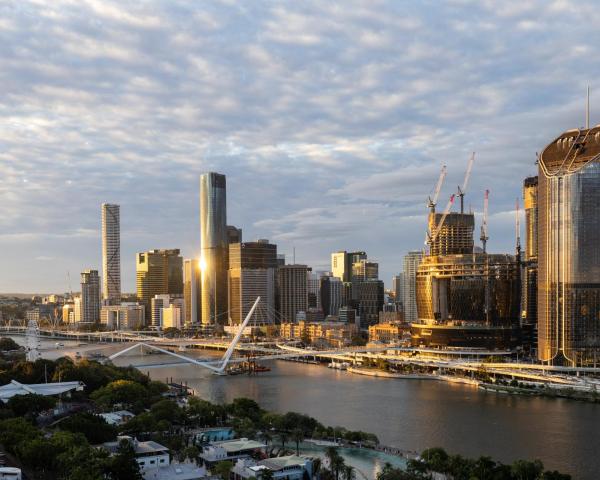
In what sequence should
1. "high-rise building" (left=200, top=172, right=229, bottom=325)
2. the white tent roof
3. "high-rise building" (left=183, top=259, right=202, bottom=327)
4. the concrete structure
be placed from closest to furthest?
the white tent roof < "high-rise building" (left=200, top=172, right=229, bottom=325) < "high-rise building" (left=183, top=259, right=202, bottom=327) < the concrete structure

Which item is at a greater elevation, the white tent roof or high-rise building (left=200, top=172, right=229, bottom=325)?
high-rise building (left=200, top=172, right=229, bottom=325)

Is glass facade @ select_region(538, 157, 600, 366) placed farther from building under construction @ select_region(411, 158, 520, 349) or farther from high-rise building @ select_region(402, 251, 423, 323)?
high-rise building @ select_region(402, 251, 423, 323)

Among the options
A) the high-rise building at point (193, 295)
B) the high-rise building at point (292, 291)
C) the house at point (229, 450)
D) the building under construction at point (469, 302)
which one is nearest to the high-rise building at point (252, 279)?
the high-rise building at point (292, 291)

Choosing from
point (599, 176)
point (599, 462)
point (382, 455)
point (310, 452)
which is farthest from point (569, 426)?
point (599, 176)

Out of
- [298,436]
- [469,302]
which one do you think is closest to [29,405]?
[298,436]

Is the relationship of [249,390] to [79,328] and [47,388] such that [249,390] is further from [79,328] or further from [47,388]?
[79,328]

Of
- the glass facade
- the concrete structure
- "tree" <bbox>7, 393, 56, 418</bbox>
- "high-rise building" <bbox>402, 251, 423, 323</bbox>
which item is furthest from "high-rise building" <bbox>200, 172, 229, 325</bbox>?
"tree" <bbox>7, 393, 56, 418</bbox>

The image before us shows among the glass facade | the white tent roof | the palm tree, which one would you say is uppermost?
the glass facade
